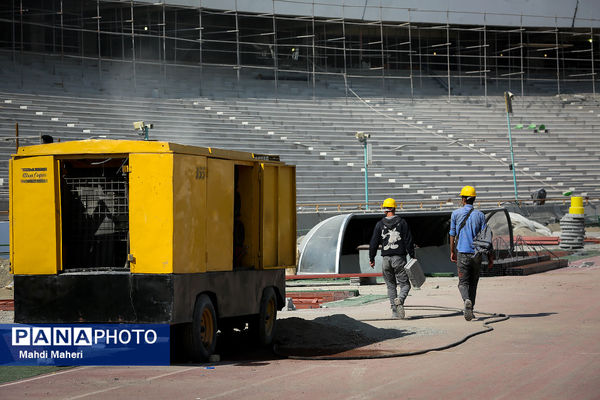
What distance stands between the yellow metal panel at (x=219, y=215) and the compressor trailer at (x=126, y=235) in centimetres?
1

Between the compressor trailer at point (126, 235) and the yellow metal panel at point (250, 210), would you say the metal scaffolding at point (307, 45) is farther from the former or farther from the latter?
the compressor trailer at point (126, 235)

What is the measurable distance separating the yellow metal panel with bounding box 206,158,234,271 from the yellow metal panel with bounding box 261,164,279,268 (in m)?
0.77

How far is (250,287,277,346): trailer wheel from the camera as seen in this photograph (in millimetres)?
11922

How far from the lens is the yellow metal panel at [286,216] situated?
12.4 metres

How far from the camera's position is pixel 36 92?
47406mm

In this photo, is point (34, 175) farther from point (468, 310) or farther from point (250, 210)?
point (468, 310)

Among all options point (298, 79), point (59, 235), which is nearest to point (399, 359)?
point (59, 235)

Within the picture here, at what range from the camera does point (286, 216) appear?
12.6m

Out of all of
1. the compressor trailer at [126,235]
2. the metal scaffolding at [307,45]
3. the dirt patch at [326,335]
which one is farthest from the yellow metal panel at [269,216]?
the metal scaffolding at [307,45]

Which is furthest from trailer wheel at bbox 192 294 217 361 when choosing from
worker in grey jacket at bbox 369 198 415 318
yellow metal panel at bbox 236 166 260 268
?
worker in grey jacket at bbox 369 198 415 318

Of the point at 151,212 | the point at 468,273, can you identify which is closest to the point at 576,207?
the point at 468,273

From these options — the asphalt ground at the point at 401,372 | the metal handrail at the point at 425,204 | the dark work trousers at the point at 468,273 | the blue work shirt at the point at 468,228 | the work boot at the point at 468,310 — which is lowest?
the asphalt ground at the point at 401,372

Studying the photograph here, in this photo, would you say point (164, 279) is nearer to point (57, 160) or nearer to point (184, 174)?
point (184, 174)

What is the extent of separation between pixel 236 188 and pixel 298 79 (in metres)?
46.8
